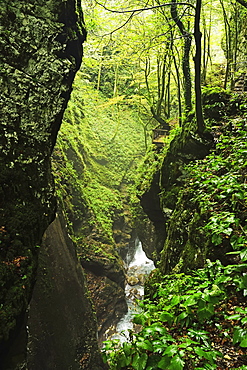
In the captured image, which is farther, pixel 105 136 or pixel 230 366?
pixel 105 136

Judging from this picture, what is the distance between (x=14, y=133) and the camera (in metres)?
3.78

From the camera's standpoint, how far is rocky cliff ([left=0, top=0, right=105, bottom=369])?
323 cm

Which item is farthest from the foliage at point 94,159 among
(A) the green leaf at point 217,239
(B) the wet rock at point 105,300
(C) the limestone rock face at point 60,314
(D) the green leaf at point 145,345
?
(D) the green leaf at point 145,345

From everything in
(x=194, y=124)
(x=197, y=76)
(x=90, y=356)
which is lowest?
(x=90, y=356)

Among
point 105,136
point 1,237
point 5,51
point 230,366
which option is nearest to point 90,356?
point 1,237

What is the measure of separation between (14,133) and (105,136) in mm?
15557

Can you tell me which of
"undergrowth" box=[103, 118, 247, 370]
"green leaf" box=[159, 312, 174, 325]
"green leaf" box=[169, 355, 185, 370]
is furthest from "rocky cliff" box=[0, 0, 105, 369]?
"green leaf" box=[169, 355, 185, 370]

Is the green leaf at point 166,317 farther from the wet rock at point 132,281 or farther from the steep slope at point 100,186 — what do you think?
the wet rock at point 132,281

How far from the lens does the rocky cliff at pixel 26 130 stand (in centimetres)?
323

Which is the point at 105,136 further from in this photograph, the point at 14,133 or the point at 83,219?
the point at 14,133

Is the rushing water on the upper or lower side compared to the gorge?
lower

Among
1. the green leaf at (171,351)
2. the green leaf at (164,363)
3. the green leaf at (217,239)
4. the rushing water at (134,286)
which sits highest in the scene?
the green leaf at (217,239)

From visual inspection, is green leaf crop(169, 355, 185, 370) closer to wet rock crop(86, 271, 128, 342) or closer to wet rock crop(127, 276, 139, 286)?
wet rock crop(86, 271, 128, 342)

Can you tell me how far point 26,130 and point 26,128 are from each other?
0.03m
